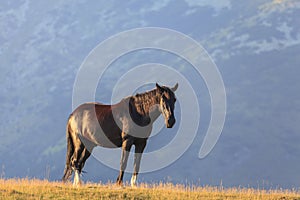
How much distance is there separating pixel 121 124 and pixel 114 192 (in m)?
2.87

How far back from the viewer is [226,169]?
588ft

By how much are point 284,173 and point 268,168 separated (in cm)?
660

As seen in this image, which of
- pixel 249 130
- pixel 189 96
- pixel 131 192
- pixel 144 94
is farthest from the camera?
pixel 249 130

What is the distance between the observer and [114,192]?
1711cm

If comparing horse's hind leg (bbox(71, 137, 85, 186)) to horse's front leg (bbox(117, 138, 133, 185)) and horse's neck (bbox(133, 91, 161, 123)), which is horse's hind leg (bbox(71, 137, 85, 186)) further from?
horse's neck (bbox(133, 91, 161, 123))

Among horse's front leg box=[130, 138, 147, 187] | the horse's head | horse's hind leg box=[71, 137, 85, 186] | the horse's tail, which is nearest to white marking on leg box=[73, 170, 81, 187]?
horse's hind leg box=[71, 137, 85, 186]

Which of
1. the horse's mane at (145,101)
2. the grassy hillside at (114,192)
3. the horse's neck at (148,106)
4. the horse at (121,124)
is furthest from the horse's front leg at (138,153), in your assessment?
the horse's mane at (145,101)

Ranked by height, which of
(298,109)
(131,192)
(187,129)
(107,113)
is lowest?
(131,192)

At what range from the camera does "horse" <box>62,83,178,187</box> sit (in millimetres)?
18656

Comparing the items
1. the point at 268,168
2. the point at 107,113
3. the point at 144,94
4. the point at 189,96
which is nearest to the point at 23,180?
the point at 107,113

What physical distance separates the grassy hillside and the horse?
3.57ft

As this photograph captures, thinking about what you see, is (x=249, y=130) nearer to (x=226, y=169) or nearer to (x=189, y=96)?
(x=226, y=169)

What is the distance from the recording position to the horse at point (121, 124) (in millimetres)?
18656

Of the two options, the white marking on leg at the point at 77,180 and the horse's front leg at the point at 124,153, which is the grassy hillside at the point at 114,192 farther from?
the horse's front leg at the point at 124,153
